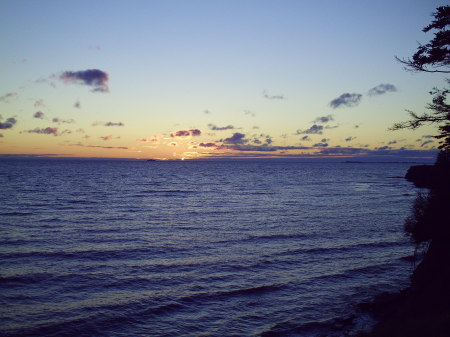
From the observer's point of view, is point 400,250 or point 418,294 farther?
point 400,250

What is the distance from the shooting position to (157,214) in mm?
43938

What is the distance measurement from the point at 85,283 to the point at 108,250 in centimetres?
652

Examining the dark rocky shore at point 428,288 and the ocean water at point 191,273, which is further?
the ocean water at point 191,273

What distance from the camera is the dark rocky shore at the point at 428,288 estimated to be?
500 inches

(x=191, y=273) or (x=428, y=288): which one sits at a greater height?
(x=428, y=288)

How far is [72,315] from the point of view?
15.6m

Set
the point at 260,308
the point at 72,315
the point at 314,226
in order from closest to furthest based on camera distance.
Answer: the point at 72,315 → the point at 260,308 → the point at 314,226

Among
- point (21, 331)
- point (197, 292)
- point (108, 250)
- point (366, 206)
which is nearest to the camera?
point (21, 331)

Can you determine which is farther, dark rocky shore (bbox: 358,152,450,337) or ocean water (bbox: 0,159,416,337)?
ocean water (bbox: 0,159,416,337)

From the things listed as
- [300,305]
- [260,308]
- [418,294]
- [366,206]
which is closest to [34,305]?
[260,308]

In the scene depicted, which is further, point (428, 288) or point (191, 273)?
point (191, 273)

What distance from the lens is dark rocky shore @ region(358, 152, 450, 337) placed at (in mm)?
12710

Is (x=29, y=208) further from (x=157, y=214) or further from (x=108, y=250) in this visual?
(x=108, y=250)

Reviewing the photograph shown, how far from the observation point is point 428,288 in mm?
17344
